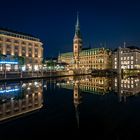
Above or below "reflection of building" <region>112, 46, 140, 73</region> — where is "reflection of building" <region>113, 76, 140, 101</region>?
below

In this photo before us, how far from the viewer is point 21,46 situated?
10344 cm

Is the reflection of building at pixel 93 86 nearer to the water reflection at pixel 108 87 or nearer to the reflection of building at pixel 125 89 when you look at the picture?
the water reflection at pixel 108 87

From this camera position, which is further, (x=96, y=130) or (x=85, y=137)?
(x=96, y=130)

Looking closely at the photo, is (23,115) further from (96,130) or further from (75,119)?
(96,130)

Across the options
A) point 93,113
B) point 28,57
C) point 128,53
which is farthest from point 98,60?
point 93,113

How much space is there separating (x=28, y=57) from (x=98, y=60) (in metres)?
69.1

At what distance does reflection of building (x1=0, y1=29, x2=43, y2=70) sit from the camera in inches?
3706

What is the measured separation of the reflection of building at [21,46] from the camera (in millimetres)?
94125

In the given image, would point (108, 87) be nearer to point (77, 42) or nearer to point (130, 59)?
point (77, 42)

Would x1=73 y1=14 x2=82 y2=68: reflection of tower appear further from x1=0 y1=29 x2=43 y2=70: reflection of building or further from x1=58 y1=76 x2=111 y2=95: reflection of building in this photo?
x1=58 y1=76 x2=111 y2=95: reflection of building

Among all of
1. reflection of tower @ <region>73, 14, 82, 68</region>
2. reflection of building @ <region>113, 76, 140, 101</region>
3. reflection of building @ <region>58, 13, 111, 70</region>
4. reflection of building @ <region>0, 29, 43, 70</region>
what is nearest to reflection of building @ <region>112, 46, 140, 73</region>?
reflection of building @ <region>58, 13, 111, 70</region>

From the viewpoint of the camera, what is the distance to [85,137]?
8.73 m

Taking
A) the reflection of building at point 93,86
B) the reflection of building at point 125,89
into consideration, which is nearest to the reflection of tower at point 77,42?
the reflection of building at point 93,86

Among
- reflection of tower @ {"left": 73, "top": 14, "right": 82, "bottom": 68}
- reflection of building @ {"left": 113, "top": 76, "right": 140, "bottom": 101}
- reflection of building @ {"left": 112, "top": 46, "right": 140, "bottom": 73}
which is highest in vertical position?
reflection of tower @ {"left": 73, "top": 14, "right": 82, "bottom": 68}
